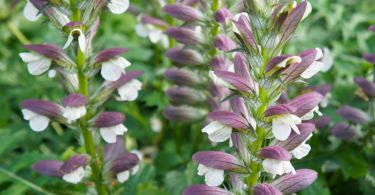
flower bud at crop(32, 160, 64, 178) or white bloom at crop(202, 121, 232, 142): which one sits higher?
white bloom at crop(202, 121, 232, 142)

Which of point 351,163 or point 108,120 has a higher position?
point 108,120

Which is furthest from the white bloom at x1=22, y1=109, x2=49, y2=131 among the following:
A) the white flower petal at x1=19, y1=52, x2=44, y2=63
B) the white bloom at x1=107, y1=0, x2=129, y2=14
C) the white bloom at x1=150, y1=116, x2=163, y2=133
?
the white bloom at x1=150, y1=116, x2=163, y2=133

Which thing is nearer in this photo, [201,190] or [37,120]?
[201,190]

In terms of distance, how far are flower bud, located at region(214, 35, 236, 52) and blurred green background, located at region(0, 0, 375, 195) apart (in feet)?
2.10

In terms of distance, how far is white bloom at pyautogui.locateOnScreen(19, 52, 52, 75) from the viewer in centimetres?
143

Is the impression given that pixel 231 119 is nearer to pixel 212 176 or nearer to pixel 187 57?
pixel 212 176

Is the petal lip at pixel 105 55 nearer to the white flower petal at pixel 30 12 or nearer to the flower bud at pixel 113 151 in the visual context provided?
the white flower petal at pixel 30 12

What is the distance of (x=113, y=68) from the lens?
146cm

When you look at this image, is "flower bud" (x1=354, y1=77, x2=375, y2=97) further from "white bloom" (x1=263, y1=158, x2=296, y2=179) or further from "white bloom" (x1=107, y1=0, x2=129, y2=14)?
"white bloom" (x1=107, y1=0, x2=129, y2=14)

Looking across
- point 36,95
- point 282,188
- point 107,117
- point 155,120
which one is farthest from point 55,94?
point 282,188

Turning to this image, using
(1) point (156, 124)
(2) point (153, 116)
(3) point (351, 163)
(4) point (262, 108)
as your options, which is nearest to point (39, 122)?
(4) point (262, 108)

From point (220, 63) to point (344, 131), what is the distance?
36.0 inches

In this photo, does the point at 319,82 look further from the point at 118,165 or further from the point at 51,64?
the point at 51,64

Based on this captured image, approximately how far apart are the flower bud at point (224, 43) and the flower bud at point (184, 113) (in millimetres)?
667
